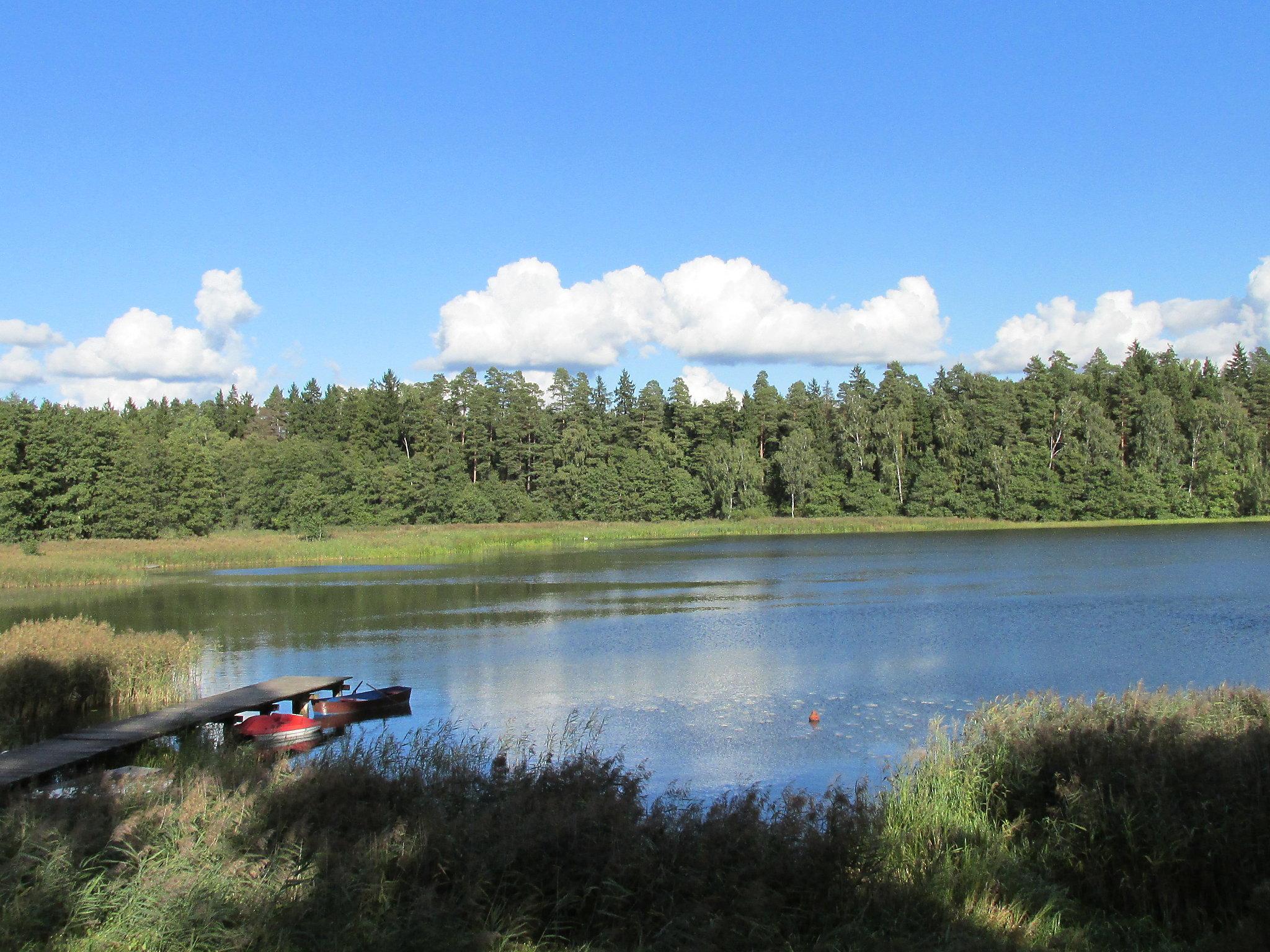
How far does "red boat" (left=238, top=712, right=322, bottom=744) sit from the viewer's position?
1642 cm

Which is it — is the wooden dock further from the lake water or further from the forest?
the forest

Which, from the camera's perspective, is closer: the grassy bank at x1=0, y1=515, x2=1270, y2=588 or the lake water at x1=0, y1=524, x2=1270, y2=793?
the lake water at x1=0, y1=524, x2=1270, y2=793

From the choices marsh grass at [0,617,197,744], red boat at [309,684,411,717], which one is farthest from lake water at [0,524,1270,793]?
marsh grass at [0,617,197,744]

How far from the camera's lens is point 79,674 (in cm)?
1780

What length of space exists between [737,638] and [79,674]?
49.8 ft

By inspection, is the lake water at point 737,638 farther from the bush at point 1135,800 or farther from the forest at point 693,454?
the forest at point 693,454

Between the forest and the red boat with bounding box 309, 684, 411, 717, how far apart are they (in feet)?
173

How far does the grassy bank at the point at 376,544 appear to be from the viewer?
43.3m

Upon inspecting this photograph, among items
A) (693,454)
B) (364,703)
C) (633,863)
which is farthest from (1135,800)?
(693,454)

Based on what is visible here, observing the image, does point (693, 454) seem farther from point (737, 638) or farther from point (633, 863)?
point (633, 863)

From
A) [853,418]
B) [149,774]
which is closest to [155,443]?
[853,418]

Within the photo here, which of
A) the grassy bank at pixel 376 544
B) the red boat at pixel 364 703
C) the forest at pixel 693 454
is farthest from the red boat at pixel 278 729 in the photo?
the forest at pixel 693 454

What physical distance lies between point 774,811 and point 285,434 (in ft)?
385

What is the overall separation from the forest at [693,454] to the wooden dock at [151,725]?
52067 millimetres
